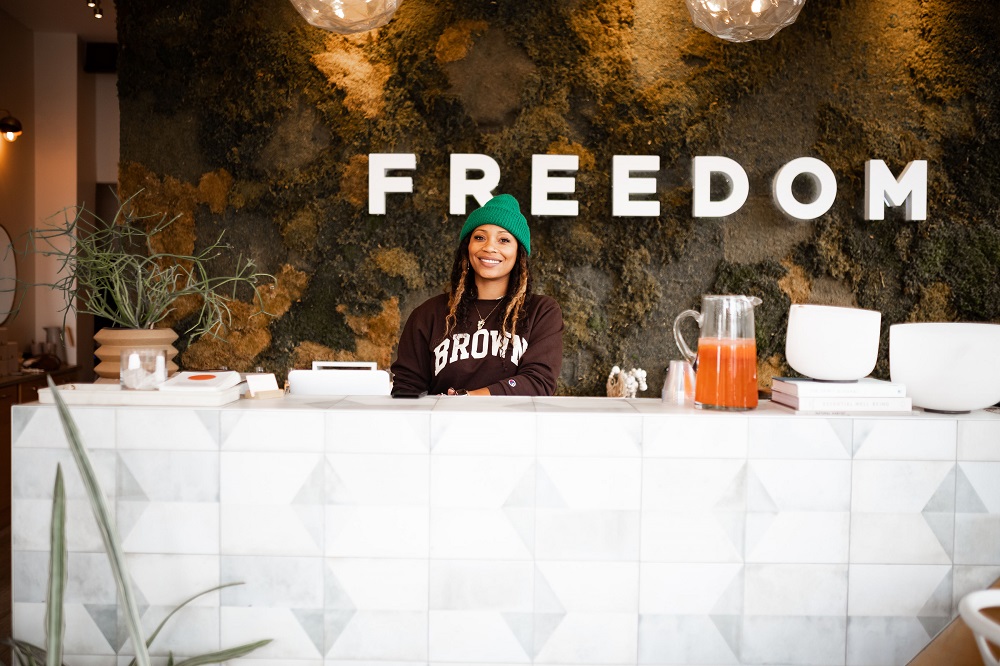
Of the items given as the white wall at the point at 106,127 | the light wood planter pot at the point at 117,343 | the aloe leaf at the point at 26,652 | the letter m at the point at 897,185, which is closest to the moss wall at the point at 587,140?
the letter m at the point at 897,185

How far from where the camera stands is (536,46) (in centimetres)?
347

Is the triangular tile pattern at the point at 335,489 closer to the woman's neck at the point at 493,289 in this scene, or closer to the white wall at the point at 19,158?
the woman's neck at the point at 493,289

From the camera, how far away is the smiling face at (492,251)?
2.55m

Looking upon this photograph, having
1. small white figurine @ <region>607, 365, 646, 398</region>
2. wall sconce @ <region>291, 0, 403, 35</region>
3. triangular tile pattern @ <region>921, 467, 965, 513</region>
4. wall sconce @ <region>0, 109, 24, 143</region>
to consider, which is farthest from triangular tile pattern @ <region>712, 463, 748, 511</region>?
wall sconce @ <region>0, 109, 24, 143</region>

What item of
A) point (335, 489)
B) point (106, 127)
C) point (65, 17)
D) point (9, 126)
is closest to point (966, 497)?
point (335, 489)

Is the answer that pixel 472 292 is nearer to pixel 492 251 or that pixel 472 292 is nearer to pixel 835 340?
pixel 492 251

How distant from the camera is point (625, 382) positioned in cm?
332

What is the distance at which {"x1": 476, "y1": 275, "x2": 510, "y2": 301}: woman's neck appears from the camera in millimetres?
2639

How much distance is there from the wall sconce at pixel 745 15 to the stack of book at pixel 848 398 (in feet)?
4.34

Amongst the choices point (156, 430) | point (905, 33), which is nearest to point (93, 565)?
point (156, 430)

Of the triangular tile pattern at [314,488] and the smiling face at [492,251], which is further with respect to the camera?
the smiling face at [492,251]

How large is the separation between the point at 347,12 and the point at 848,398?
170 centimetres

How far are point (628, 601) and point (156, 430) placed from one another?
3.12 feet

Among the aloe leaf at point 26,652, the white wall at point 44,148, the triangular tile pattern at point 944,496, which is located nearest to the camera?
the aloe leaf at point 26,652
